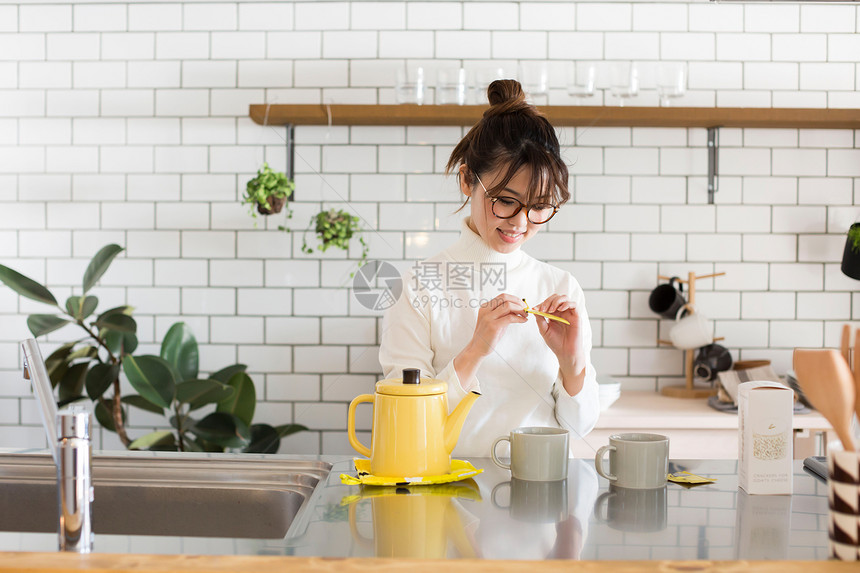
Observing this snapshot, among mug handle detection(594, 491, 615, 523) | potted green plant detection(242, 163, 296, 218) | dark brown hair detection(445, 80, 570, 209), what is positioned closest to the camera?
mug handle detection(594, 491, 615, 523)

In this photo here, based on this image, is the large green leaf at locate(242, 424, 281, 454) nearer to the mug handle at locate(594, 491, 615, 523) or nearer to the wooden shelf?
the wooden shelf

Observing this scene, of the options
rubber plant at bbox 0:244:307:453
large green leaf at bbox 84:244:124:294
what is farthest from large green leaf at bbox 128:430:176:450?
large green leaf at bbox 84:244:124:294

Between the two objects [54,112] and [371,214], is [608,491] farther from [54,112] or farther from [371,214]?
[54,112]

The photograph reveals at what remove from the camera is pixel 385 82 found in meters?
2.82

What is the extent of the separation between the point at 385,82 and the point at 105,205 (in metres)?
1.20

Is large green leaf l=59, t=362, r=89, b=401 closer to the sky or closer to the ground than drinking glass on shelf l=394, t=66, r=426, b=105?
closer to the ground

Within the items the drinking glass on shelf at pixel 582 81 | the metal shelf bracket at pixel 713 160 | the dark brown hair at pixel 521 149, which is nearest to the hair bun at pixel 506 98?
the dark brown hair at pixel 521 149

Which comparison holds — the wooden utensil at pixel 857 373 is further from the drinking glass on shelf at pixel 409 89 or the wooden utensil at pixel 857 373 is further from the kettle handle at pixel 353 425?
the drinking glass on shelf at pixel 409 89

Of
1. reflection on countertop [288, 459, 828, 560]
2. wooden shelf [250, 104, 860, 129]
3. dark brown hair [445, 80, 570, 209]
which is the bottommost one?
reflection on countertop [288, 459, 828, 560]

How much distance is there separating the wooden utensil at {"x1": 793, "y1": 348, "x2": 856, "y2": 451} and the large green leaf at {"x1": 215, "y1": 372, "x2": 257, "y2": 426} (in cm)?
204

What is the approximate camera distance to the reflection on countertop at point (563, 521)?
2.92ft

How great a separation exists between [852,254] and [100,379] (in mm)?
2709

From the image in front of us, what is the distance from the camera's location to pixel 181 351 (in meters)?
2.60

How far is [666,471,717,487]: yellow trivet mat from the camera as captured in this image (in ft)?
3.92
